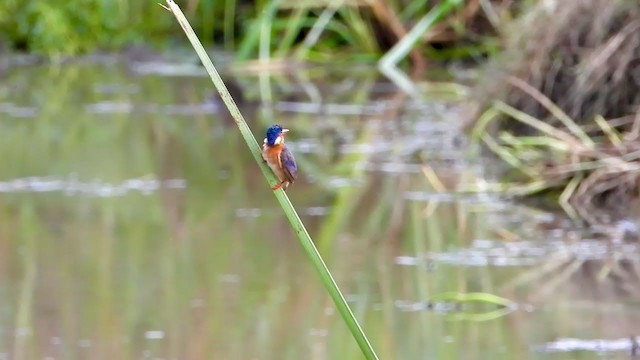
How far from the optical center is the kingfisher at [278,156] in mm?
2408

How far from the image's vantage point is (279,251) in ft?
13.2

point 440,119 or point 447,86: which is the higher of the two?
point 447,86

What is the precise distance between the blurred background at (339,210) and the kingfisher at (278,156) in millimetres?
643

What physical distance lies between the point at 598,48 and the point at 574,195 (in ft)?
2.64

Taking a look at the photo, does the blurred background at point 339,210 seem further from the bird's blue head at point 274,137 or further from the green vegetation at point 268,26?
the bird's blue head at point 274,137

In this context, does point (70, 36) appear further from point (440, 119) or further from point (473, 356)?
point (473, 356)

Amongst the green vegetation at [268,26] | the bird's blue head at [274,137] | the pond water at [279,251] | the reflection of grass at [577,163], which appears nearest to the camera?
the bird's blue head at [274,137]

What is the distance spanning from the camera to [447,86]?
7.89 meters

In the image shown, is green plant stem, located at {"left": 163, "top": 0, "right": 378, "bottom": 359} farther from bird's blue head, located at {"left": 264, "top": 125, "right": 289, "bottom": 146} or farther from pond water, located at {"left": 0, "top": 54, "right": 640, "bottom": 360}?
pond water, located at {"left": 0, "top": 54, "right": 640, "bottom": 360}

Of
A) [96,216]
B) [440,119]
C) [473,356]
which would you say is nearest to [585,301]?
[473,356]

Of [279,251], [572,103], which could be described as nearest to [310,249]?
[279,251]

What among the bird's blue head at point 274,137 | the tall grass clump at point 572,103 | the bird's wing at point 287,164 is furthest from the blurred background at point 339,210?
the bird's blue head at point 274,137

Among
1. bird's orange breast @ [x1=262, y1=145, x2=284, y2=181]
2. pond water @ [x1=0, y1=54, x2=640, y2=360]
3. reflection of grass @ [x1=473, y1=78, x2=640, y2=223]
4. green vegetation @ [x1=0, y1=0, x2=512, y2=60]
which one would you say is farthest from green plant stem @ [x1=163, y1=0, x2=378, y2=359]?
green vegetation @ [x1=0, y1=0, x2=512, y2=60]

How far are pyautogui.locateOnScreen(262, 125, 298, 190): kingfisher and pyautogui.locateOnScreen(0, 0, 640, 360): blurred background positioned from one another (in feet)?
2.11
